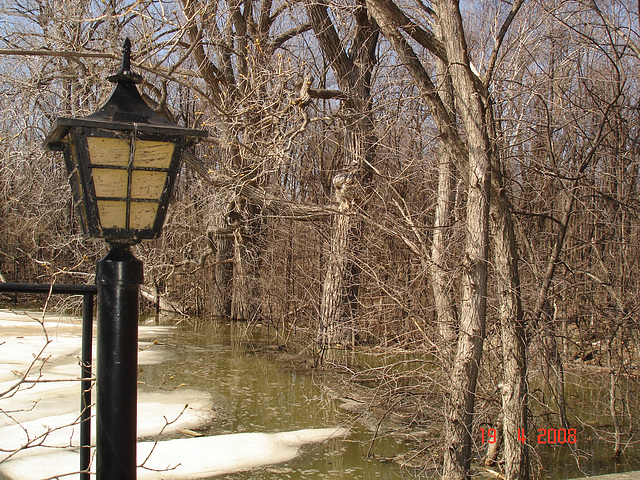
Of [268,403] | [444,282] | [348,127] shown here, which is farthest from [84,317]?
[348,127]

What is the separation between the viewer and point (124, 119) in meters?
2.36

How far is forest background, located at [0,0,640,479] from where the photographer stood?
5.46m

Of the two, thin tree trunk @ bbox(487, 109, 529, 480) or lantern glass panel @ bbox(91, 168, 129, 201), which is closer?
lantern glass panel @ bbox(91, 168, 129, 201)

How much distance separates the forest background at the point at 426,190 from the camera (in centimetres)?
546

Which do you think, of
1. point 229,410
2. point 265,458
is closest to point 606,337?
point 265,458

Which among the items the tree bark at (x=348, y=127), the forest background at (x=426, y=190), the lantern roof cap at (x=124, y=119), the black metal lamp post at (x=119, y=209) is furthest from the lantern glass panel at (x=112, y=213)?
the tree bark at (x=348, y=127)

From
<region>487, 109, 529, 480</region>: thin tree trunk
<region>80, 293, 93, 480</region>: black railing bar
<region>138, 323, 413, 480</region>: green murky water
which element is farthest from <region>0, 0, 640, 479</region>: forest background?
<region>80, 293, 93, 480</region>: black railing bar

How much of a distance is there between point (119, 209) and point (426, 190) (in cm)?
591

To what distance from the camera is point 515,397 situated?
17.3 feet

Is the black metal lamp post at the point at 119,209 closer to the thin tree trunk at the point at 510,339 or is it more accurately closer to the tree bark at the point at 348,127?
the thin tree trunk at the point at 510,339

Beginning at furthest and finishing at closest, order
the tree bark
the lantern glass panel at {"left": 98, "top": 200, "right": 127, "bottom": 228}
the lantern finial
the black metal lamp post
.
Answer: the tree bark
the lantern finial
the lantern glass panel at {"left": 98, "top": 200, "right": 127, "bottom": 228}
the black metal lamp post

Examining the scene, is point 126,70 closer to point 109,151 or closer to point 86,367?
point 109,151
